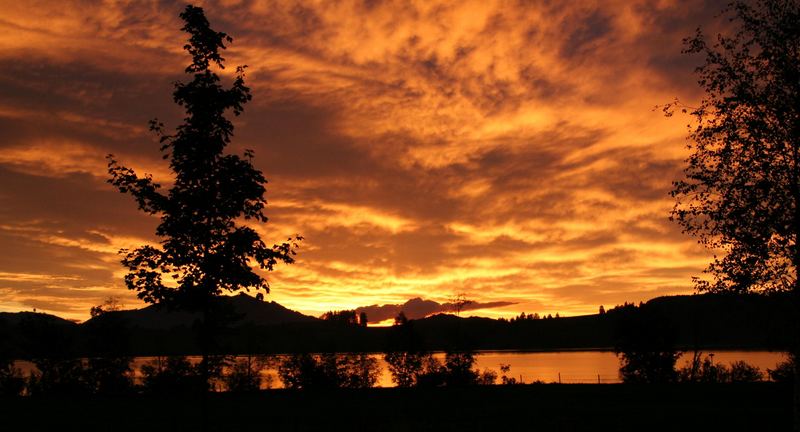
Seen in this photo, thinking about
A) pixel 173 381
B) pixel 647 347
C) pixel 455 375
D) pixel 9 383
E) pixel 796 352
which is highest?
pixel 796 352

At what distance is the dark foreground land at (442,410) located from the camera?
3644cm

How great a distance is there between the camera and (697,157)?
2500 centimetres

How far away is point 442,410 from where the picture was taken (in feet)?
152

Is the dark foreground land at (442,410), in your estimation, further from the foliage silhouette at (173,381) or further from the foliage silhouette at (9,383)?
the foliage silhouette at (9,383)

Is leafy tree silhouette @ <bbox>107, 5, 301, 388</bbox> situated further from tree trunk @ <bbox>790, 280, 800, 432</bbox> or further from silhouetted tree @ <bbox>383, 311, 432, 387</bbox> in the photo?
silhouetted tree @ <bbox>383, 311, 432, 387</bbox>

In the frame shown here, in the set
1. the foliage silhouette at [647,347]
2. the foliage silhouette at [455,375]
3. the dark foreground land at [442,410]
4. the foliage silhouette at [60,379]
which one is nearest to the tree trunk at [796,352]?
the dark foreground land at [442,410]

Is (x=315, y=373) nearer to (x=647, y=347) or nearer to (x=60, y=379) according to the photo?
(x=60, y=379)

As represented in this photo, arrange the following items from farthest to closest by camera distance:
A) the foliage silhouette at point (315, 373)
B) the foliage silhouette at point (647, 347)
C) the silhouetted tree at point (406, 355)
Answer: the silhouetted tree at point (406, 355)
the foliage silhouette at point (647, 347)
the foliage silhouette at point (315, 373)

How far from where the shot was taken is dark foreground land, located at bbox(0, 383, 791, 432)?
120 feet

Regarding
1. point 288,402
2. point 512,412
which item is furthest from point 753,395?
point 288,402

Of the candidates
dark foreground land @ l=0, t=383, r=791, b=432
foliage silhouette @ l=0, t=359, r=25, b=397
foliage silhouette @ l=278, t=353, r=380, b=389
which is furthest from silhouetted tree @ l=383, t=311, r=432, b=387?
foliage silhouette @ l=0, t=359, r=25, b=397

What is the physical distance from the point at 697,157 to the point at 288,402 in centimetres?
4154

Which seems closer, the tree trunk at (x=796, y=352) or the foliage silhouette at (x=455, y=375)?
the tree trunk at (x=796, y=352)

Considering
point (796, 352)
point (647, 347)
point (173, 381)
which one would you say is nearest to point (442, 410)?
point (796, 352)
